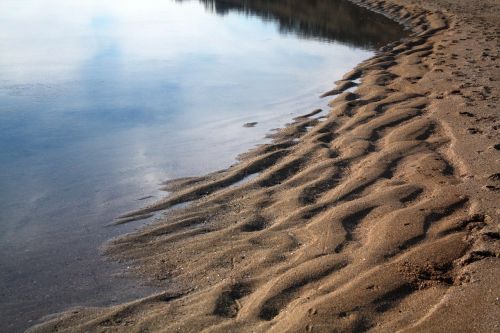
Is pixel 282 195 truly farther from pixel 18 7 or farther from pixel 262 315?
pixel 18 7

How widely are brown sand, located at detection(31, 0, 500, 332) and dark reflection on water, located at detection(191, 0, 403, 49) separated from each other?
9.84 metres

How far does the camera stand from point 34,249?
6.25m

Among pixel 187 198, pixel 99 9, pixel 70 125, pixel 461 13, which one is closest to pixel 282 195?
pixel 187 198

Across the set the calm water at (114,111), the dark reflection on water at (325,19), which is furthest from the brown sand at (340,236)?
the dark reflection on water at (325,19)

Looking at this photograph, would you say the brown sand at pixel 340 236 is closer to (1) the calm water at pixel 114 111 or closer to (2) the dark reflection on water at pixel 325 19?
(1) the calm water at pixel 114 111

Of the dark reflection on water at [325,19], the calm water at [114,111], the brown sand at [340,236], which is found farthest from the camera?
the dark reflection on water at [325,19]

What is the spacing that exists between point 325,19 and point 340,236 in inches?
744

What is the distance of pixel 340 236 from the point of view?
5.77m

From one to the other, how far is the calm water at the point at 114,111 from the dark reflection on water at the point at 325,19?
0.11m

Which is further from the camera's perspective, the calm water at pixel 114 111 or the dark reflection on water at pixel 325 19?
the dark reflection on water at pixel 325 19

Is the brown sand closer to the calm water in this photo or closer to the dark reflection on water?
the calm water

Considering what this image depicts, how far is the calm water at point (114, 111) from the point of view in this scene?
603 centimetres

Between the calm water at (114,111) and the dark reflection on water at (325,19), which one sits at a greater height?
the dark reflection on water at (325,19)

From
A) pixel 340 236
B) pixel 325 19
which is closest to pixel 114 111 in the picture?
pixel 340 236
